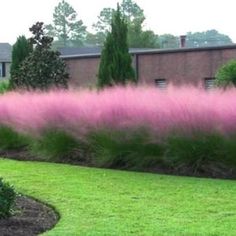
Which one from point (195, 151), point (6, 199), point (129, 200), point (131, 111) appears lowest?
point (129, 200)

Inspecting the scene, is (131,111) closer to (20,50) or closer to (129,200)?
(129,200)

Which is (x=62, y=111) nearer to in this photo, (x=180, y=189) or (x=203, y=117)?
(x=203, y=117)

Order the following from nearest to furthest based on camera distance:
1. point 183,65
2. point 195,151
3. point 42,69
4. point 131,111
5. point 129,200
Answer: point 129,200 < point 195,151 < point 131,111 < point 42,69 < point 183,65

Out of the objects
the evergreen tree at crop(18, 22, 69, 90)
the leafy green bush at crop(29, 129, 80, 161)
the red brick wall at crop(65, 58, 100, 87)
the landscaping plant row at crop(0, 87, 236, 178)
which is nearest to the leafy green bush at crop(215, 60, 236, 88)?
the evergreen tree at crop(18, 22, 69, 90)

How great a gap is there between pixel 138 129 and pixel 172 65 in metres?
17.1

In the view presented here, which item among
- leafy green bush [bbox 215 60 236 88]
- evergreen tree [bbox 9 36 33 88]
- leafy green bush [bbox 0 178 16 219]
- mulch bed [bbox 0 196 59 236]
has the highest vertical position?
A: evergreen tree [bbox 9 36 33 88]

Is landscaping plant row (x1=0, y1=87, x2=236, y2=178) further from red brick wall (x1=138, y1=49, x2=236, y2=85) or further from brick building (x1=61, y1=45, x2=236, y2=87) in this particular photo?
red brick wall (x1=138, y1=49, x2=236, y2=85)

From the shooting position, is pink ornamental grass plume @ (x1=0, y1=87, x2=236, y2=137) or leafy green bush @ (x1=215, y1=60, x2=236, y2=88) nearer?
pink ornamental grass plume @ (x1=0, y1=87, x2=236, y2=137)

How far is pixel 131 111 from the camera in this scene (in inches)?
481

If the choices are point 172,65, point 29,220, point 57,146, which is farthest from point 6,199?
point 172,65

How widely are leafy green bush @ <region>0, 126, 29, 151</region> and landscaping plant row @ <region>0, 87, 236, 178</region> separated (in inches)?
15.3

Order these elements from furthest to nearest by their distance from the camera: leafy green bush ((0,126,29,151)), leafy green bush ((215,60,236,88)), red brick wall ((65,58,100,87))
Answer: red brick wall ((65,58,100,87)) → leafy green bush ((215,60,236,88)) → leafy green bush ((0,126,29,151))

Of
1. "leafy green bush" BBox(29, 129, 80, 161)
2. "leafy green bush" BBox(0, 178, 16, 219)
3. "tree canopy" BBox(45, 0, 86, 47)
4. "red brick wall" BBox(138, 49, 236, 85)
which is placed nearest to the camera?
"leafy green bush" BBox(0, 178, 16, 219)

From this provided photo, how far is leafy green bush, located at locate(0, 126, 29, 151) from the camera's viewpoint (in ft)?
49.6
